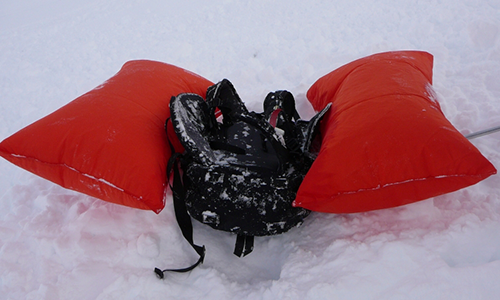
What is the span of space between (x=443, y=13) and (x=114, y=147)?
2.72 metres

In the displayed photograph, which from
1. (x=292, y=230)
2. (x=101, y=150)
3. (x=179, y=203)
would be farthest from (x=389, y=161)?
(x=101, y=150)

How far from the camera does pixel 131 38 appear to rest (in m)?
3.30

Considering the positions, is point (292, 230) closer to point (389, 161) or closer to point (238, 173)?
point (238, 173)

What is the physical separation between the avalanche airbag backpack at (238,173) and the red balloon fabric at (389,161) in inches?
5.0

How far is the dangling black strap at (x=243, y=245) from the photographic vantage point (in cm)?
125

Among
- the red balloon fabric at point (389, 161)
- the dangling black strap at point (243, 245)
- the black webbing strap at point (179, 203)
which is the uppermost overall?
the red balloon fabric at point (389, 161)

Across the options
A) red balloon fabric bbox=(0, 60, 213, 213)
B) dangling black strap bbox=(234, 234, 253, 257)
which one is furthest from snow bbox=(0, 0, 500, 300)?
red balloon fabric bbox=(0, 60, 213, 213)

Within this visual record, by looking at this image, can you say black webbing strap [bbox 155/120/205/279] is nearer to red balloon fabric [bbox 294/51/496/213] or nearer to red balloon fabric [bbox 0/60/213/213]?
red balloon fabric [bbox 0/60/213/213]

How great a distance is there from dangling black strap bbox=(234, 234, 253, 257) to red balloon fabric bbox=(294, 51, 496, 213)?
0.88 feet

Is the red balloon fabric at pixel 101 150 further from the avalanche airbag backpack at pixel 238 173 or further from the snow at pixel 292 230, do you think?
the snow at pixel 292 230

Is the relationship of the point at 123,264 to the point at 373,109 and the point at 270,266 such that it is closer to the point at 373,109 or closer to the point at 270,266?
the point at 270,266

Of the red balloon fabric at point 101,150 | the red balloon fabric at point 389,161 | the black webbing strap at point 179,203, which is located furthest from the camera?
the black webbing strap at point 179,203

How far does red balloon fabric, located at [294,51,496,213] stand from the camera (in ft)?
3.45

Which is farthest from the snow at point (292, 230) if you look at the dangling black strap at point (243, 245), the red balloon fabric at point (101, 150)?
the red balloon fabric at point (101, 150)
